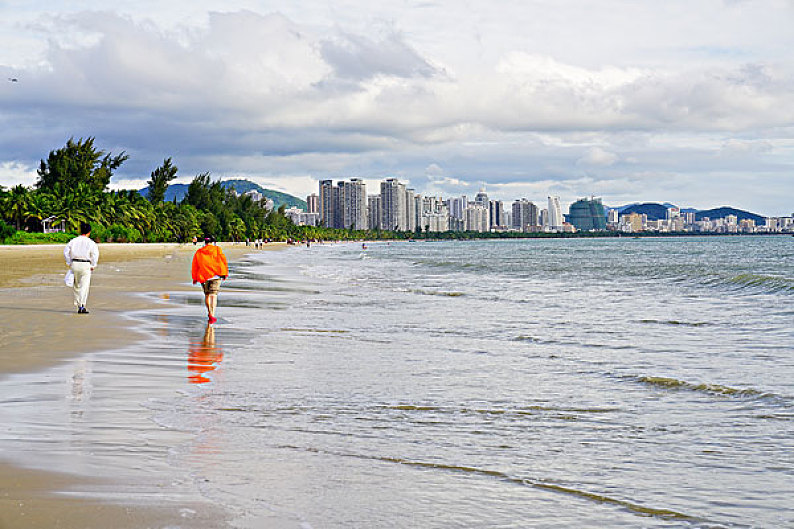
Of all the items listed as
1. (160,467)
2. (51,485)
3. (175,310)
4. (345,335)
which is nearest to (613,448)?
(160,467)

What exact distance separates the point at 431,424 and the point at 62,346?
646 cm

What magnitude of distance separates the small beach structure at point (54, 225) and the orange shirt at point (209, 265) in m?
79.0

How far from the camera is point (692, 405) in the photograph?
7.97 m

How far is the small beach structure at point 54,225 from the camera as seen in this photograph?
87.0 meters

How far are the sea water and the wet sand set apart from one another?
10.3 inches

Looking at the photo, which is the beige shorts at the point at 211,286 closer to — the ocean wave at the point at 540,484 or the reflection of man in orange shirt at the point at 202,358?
the reflection of man in orange shirt at the point at 202,358

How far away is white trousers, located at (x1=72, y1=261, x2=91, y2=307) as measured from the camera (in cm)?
1512

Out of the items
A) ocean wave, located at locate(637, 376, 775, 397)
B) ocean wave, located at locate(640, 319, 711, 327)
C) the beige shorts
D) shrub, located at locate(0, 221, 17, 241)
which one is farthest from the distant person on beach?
shrub, located at locate(0, 221, 17, 241)

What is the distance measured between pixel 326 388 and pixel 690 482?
14.1 feet

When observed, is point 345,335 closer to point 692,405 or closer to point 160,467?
point 692,405

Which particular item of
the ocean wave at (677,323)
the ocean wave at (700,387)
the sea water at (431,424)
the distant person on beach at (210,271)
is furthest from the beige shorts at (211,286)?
the ocean wave at (677,323)

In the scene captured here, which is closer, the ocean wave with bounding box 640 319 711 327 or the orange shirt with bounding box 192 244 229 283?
the orange shirt with bounding box 192 244 229 283

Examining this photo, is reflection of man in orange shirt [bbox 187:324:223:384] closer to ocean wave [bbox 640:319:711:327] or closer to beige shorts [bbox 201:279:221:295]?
beige shorts [bbox 201:279:221:295]

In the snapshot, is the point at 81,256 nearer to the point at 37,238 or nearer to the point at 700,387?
the point at 700,387
